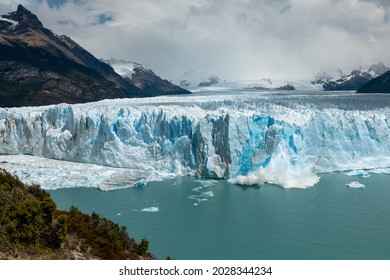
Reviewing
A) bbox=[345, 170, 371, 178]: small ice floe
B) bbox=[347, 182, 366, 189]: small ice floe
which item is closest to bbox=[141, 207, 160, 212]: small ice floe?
bbox=[347, 182, 366, 189]: small ice floe

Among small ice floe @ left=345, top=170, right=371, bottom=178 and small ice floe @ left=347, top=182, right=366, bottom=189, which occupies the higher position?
small ice floe @ left=345, top=170, right=371, bottom=178

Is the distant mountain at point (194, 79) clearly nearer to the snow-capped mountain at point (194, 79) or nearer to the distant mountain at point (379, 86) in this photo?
the snow-capped mountain at point (194, 79)

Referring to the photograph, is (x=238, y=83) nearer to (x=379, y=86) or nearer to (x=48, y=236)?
(x=379, y=86)

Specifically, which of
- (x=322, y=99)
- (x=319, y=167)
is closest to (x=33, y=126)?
(x=319, y=167)

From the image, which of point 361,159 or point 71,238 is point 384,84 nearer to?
point 361,159

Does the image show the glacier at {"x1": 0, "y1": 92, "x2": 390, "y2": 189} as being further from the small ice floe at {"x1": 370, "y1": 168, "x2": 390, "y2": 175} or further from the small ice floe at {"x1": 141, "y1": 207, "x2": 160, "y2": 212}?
the small ice floe at {"x1": 141, "y1": 207, "x2": 160, "y2": 212}

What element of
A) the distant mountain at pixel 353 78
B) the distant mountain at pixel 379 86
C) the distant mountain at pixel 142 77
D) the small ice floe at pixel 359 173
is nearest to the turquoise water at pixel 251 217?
the small ice floe at pixel 359 173
